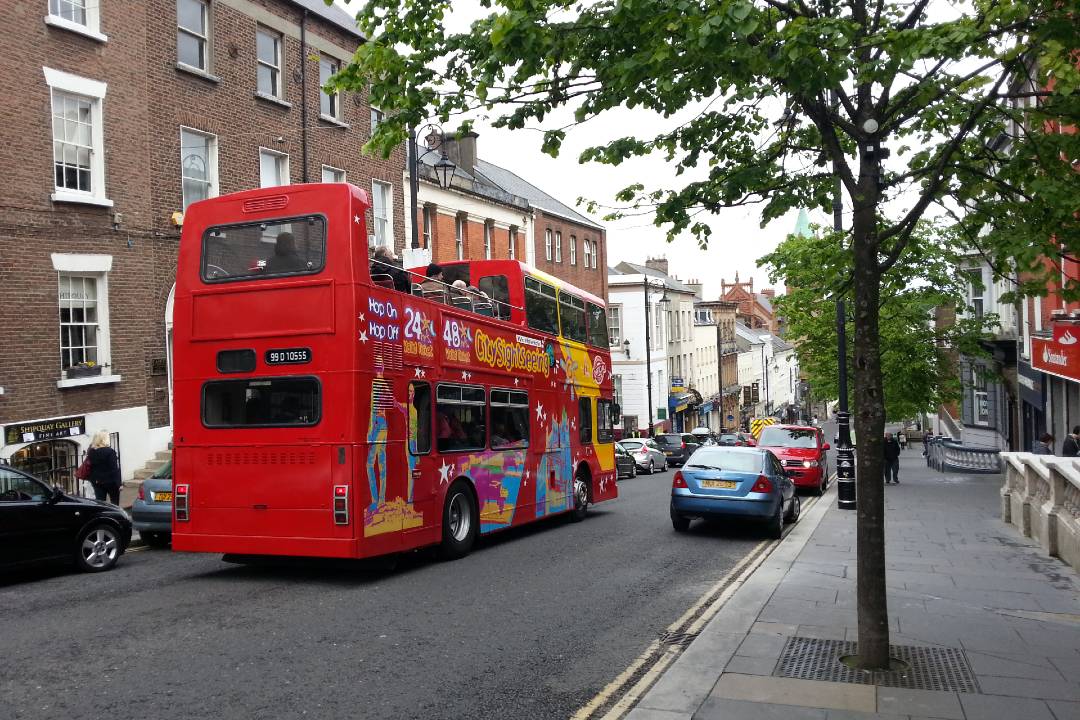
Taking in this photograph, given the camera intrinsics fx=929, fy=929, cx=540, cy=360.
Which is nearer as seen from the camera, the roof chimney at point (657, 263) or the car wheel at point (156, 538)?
the car wheel at point (156, 538)

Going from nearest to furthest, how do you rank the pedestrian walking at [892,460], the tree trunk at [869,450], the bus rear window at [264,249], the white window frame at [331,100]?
the tree trunk at [869,450]
the bus rear window at [264,249]
the white window frame at [331,100]
the pedestrian walking at [892,460]

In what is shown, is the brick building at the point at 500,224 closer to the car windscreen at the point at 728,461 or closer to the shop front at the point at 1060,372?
the car windscreen at the point at 728,461

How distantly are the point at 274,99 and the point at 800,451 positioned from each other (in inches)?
639

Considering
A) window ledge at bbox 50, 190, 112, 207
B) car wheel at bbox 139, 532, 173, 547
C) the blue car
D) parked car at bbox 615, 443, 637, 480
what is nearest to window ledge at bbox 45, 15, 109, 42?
window ledge at bbox 50, 190, 112, 207

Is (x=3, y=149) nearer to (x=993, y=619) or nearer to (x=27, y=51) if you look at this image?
(x=27, y=51)

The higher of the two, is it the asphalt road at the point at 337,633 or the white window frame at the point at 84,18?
the white window frame at the point at 84,18

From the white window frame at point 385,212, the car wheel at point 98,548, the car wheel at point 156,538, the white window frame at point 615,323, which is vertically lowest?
the car wheel at point 156,538

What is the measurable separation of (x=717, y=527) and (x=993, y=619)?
7968mm

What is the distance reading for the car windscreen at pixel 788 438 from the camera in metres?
25.2

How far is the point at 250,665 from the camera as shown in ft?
23.1

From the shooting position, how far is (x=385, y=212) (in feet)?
93.4

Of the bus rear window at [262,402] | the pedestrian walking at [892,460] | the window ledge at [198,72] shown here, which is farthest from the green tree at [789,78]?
the pedestrian walking at [892,460]

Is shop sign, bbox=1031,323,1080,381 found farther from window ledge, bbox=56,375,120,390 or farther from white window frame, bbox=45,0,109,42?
white window frame, bbox=45,0,109,42

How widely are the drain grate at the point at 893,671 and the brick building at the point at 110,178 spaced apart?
45.9ft
